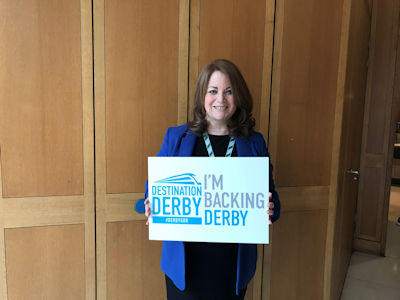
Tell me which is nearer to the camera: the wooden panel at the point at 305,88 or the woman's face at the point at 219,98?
the woman's face at the point at 219,98

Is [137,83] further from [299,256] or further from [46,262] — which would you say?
[299,256]

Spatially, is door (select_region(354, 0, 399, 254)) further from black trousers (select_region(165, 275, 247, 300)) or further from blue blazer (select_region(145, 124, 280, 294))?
black trousers (select_region(165, 275, 247, 300))

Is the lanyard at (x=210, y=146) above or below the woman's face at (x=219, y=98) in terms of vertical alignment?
below

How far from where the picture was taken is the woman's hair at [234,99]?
1300mm

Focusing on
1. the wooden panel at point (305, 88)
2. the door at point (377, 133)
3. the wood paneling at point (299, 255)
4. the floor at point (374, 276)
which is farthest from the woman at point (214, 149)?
the door at point (377, 133)

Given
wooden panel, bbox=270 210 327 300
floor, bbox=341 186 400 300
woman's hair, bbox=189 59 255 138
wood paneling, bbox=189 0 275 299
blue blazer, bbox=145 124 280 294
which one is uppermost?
wood paneling, bbox=189 0 275 299

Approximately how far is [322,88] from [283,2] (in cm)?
57

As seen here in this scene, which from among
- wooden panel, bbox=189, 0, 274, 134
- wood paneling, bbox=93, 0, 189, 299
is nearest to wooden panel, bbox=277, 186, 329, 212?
wooden panel, bbox=189, 0, 274, 134

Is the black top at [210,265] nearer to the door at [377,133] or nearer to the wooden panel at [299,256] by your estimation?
the wooden panel at [299,256]

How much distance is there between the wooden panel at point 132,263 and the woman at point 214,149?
17.3 inches

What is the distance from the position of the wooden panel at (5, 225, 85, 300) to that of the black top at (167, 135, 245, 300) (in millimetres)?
724

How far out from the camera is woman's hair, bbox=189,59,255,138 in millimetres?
1300

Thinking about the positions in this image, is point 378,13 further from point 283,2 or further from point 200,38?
point 200,38

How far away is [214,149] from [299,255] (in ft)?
3.75
